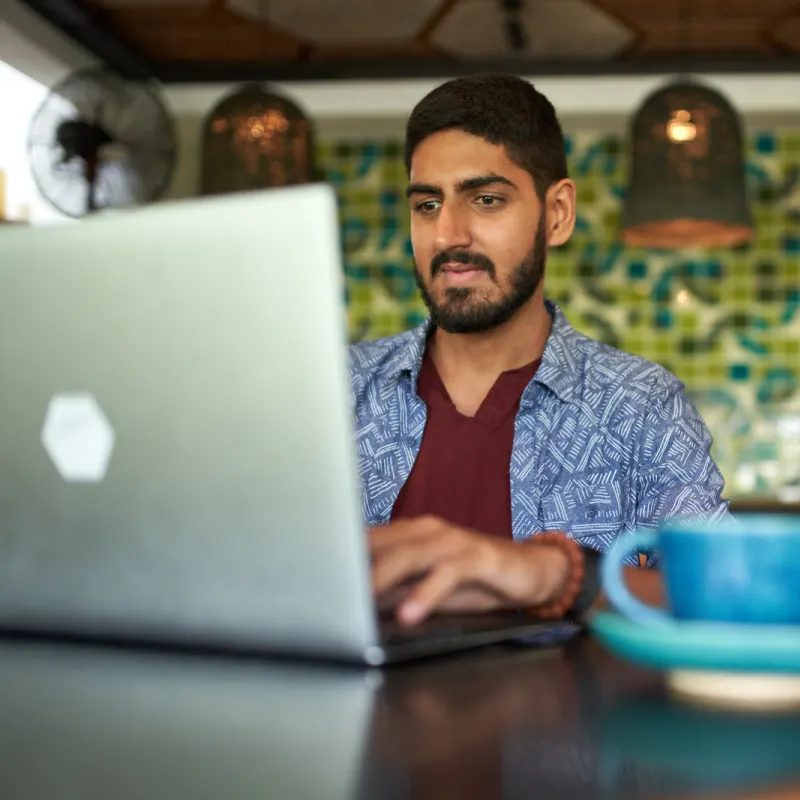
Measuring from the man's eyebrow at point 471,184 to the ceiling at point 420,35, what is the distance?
2.24m

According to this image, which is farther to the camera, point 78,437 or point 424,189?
point 424,189

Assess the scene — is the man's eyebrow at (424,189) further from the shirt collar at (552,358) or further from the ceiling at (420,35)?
the ceiling at (420,35)

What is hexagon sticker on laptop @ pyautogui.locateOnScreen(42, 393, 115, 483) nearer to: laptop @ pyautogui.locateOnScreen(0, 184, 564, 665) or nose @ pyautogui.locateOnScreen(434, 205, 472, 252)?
laptop @ pyautogui.locateOnScreen(0, 184, 564, 665)

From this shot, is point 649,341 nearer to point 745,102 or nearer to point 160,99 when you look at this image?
point 745,102

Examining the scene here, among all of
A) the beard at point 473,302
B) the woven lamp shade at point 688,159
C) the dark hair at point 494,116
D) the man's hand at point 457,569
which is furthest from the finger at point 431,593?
the woven lamp shade at point 688,159

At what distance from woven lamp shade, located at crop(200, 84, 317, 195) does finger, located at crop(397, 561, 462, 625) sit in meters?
2.41

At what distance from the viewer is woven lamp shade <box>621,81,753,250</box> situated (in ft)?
9.93

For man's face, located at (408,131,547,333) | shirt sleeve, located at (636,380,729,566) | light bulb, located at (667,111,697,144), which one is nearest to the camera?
shirt sleeve, located at (636,380,729,566)

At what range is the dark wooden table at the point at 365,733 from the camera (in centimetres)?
49

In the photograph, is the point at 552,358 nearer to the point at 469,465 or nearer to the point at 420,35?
the point at 469,465

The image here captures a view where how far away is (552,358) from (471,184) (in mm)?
284

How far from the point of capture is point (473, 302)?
68.8 inches

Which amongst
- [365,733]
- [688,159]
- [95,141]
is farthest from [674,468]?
[95,141]

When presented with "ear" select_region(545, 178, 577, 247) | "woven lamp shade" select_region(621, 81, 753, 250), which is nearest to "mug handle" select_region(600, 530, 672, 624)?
"ear" select_region(545, 178, 577, 247)
